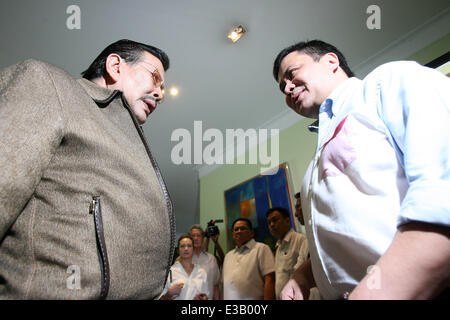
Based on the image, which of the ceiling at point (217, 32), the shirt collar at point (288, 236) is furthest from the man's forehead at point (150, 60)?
the shirt collar at point (288, 236)

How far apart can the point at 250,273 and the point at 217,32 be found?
210 cm

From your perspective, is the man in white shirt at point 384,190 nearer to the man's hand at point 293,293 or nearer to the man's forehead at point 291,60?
the man's hand at point 293,293

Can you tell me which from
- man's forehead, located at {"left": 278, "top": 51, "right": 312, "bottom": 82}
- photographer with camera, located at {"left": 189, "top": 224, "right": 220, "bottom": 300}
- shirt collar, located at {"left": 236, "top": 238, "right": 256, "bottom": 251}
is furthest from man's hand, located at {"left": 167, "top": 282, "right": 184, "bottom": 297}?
man's forehead, located at {"left": 278, "top": 51, "right": 312, "bottom": 82}

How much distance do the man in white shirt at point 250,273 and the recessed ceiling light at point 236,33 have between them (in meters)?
1.88

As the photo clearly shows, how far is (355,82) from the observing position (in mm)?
706

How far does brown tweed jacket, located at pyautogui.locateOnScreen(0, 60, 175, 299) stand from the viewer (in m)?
0.38

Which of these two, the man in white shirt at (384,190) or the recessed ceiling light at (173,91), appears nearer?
the man in white shirt at (384,190)

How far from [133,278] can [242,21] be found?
1.97 metres

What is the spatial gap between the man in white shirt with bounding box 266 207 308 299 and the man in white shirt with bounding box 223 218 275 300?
0.16 meters

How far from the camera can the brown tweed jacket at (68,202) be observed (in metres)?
0.38

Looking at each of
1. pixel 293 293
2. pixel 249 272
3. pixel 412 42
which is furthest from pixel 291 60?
pixel 249 272

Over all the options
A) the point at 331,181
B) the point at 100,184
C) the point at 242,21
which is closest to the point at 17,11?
the point at 242,21

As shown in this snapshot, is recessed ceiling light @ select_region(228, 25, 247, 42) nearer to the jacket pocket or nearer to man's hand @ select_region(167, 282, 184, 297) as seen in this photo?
the jacket pocket
